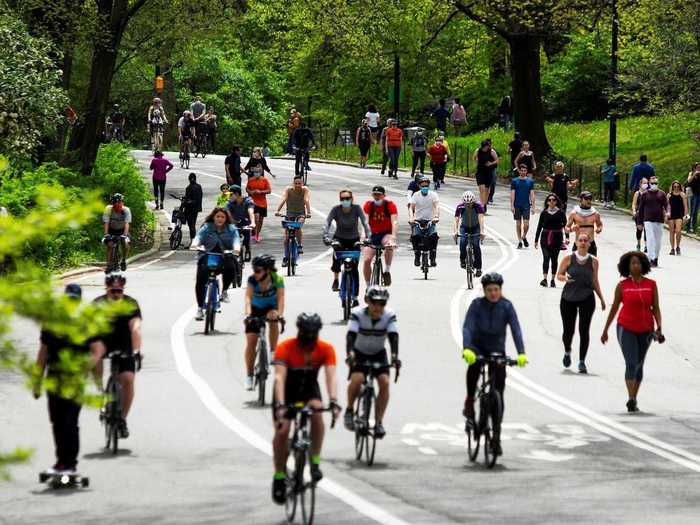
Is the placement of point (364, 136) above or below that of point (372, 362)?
above

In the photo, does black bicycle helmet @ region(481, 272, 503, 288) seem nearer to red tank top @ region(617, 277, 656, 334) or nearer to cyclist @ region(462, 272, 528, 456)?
cyclist @ region(462, 272, 528, 456)

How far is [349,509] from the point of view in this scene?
12.8 meters

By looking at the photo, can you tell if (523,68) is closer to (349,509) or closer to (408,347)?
(408,347)

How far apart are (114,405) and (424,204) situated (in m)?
14.8

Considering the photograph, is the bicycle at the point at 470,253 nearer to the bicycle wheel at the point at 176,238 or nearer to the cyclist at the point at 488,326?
the bicycle wheel at the point at 176,238

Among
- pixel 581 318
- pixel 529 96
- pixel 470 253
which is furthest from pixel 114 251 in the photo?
pixel 529 96

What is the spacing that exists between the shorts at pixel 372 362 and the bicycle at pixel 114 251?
15.9m

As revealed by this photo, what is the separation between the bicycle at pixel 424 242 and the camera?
94.6 feet

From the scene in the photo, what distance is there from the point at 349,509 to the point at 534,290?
54.6 feet

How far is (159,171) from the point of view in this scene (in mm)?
41875

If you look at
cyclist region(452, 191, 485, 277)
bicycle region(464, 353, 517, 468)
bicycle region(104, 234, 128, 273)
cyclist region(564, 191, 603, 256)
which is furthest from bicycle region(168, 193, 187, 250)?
bicycle region(464, 353, 517, 468)

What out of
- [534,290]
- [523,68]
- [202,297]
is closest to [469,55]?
[523,68]

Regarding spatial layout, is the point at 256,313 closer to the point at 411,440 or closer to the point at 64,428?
the point at 411,440

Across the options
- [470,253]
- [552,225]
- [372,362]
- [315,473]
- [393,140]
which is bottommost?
[315,473]
